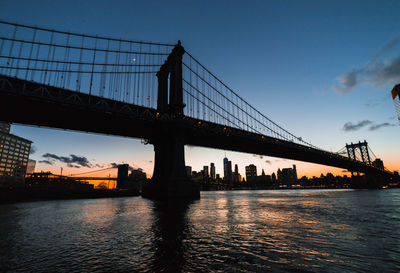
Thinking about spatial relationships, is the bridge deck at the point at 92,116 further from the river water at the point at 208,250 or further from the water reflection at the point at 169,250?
the water reflection at the point at 169,250

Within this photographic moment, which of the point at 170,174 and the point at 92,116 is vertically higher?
the point at 92,116

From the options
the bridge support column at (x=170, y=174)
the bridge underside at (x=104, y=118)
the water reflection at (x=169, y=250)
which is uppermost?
the bridge underside at (x=104, y=118)

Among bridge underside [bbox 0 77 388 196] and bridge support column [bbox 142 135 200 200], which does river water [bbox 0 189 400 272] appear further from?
bridge underside [bbox 0 77 388 196]

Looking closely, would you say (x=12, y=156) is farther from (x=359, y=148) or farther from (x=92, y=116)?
(x=359, y=148)

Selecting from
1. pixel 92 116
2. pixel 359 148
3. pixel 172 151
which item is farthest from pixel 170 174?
pixel 359 148

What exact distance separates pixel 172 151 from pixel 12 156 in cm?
13211

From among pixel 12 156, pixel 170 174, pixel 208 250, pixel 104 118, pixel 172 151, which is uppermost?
pixel 12 156

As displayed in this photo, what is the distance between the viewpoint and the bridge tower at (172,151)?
31.2 meters

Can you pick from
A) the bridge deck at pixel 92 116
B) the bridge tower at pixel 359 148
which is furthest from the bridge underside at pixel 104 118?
the bridge tower at pixel 359 148

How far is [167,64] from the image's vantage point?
44.6 metres

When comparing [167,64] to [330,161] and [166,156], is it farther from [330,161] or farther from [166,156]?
[330,161]

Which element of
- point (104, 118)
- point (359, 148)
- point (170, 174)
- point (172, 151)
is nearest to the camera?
point (170, 174)

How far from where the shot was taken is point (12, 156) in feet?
379

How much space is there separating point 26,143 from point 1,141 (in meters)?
16.0
